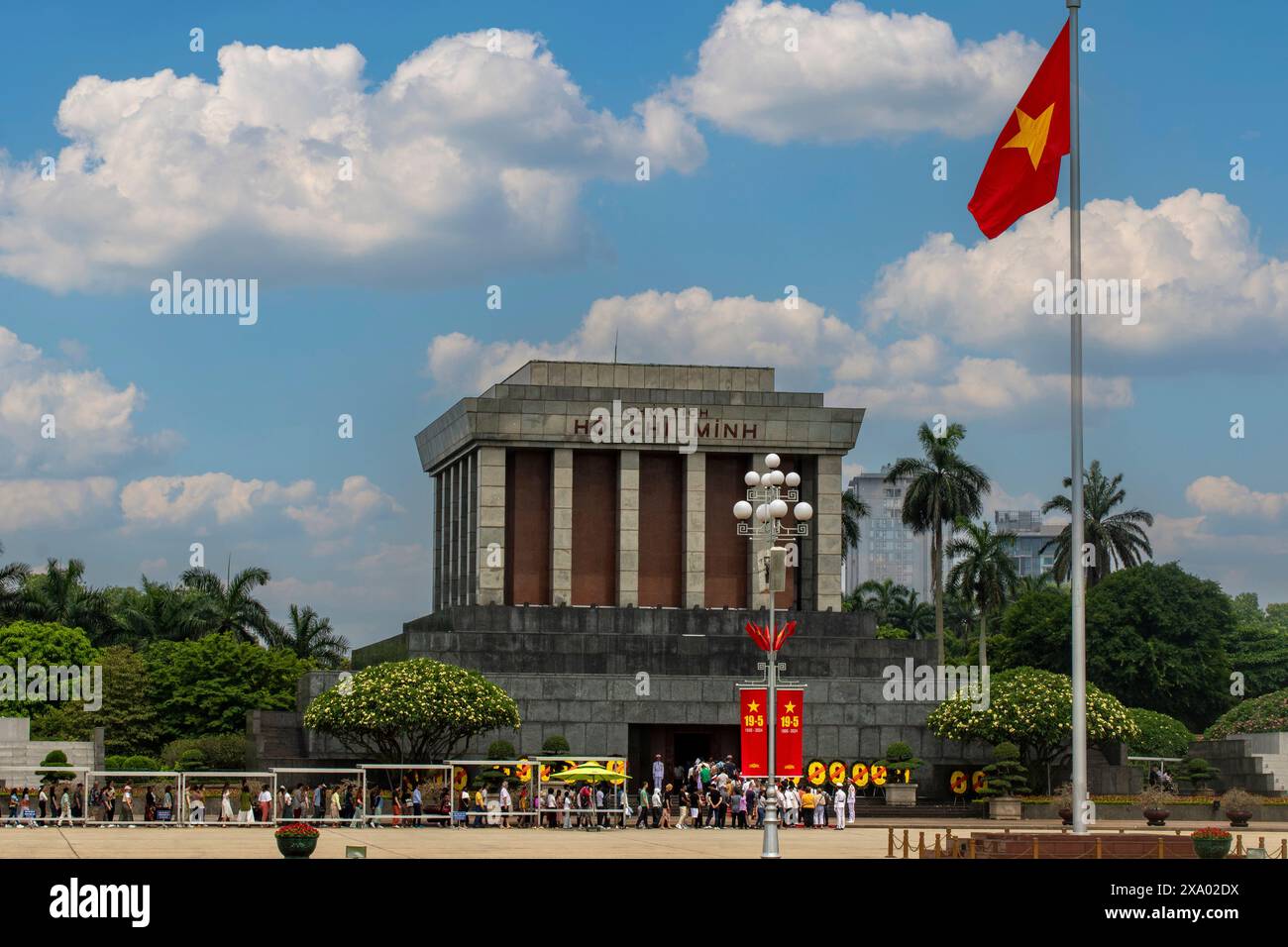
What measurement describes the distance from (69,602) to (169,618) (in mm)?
5142

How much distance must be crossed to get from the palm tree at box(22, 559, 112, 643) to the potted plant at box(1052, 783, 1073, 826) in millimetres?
55697

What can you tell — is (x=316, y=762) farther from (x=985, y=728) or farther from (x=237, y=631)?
(x=237, y=631)

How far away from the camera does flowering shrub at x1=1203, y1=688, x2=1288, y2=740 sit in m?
73.2

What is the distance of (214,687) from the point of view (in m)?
85.0

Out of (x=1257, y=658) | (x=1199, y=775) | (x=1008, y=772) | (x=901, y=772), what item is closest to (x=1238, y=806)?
(x=1008, y=772)

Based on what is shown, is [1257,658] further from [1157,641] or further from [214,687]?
[214,687]

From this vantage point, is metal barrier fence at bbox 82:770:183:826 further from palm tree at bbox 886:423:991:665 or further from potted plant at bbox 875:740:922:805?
palm tree at bbox 886:423:991:665

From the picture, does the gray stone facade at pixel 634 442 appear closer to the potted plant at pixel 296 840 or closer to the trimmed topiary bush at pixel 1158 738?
the trimmed topiary bush at pixel 1158 738

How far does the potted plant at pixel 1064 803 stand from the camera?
54531mm

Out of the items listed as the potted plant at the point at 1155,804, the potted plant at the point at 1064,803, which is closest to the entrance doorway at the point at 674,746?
the potted plant at the point at 1064,803

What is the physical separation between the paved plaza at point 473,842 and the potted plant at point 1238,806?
1224mm

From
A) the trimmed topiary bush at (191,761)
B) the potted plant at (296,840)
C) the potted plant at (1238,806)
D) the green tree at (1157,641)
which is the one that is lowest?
the potted plant at (1238,806)
